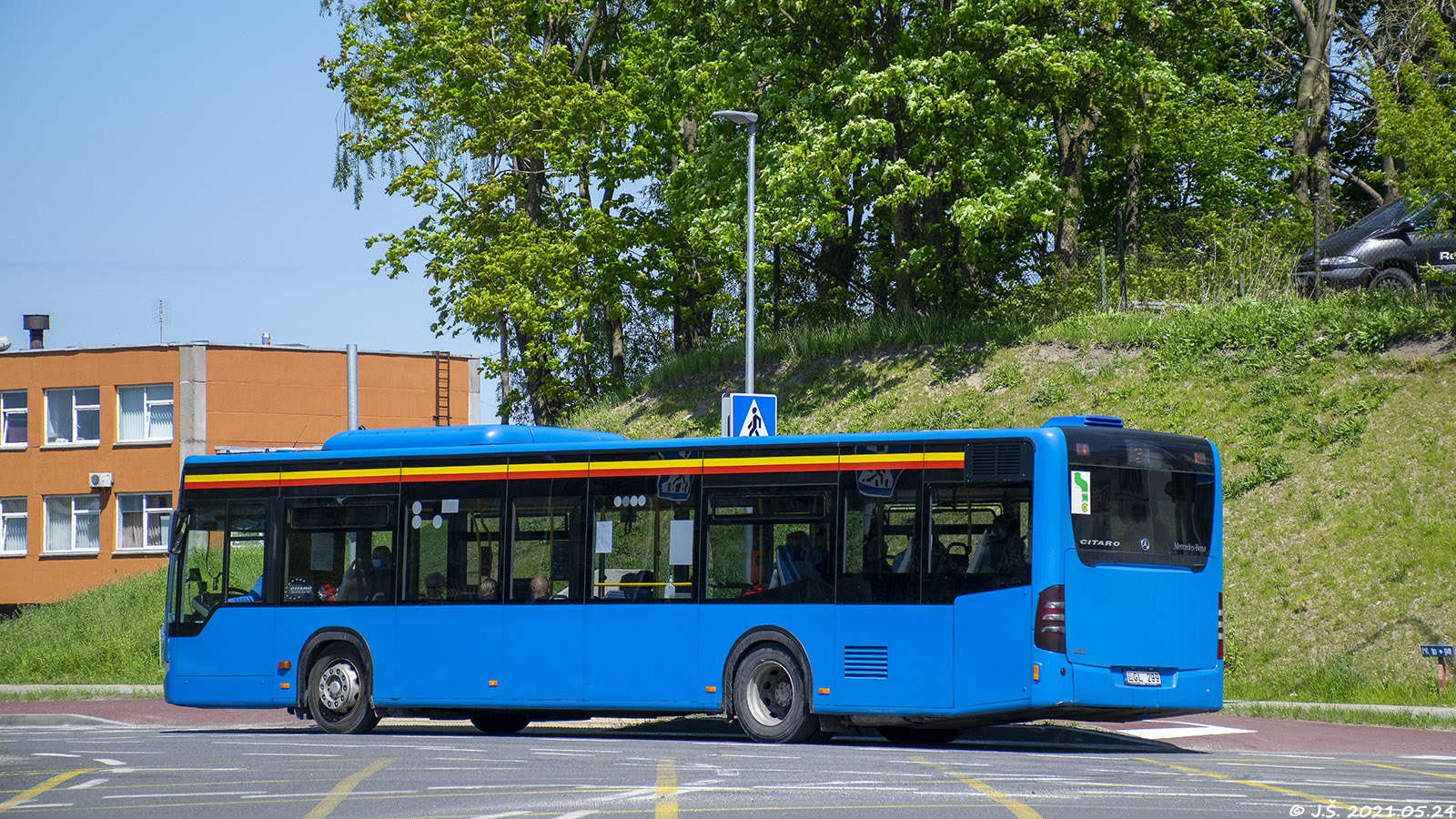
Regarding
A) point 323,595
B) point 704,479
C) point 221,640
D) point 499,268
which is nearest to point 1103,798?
point 704,479

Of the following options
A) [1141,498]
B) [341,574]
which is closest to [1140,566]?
[1141,498]

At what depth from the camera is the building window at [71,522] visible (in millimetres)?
51875

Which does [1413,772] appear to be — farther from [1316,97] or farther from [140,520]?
[140,520]

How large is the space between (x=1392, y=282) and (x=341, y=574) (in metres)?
18.7

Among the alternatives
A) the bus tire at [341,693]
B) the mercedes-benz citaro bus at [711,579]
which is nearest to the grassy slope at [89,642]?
the mercedes-benz citaro bus at [711,579]

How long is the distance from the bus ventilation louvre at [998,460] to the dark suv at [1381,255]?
44.9ft

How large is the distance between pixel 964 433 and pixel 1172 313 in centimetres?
1658

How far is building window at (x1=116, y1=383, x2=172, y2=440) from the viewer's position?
52.3 m

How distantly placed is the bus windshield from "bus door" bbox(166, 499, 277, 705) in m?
9.17

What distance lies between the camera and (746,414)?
21453mm

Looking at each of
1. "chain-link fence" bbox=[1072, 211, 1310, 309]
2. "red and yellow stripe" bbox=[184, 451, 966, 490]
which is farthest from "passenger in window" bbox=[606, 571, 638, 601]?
"chain-link fence" bbox=[1072, 211, 1310, 309]

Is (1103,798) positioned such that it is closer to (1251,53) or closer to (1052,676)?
(1052,676)

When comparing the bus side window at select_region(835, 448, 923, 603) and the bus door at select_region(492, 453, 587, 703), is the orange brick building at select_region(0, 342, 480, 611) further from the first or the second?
the bus side window at select_region(835, 448, 923, 603)

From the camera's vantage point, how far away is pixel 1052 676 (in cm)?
1326
